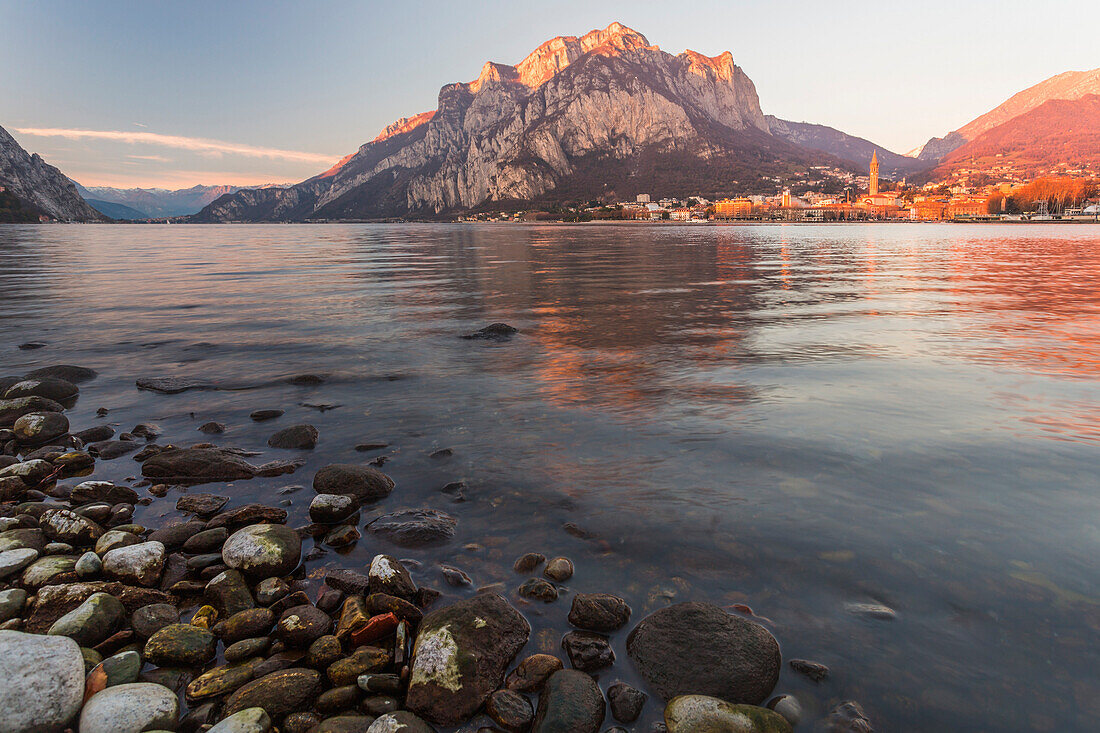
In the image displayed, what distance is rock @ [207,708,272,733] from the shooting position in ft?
13.5

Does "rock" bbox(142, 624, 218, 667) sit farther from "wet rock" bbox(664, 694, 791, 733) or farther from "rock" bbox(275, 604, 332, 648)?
"wet rock" bbox(664, 694, 791, 733)

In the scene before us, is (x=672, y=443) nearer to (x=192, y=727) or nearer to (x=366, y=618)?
(x=366, y=618)

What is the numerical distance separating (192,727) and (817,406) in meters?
12.0

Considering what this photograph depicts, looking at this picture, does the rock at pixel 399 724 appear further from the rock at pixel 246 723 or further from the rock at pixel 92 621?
the rock at pixel 92 621

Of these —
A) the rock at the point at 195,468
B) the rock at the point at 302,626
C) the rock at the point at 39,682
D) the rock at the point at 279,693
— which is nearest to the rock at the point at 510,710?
the rock at the point at 279,693

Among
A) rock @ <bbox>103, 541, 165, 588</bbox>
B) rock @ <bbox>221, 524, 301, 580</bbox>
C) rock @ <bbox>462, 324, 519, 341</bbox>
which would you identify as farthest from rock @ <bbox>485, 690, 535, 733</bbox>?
rock @ <bbox>462, 324, 519, 341</bbox>

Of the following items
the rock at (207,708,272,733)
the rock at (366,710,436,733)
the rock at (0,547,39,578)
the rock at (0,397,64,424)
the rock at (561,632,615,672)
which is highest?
the rock at (0,397,64,424)

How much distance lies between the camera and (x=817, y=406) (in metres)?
12.2

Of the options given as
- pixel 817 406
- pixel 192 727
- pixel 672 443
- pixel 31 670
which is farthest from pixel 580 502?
pixel 817 406

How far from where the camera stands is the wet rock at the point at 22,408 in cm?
1165

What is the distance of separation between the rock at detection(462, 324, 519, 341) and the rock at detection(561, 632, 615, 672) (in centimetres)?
1527

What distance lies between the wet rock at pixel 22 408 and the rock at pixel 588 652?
13.1 metres

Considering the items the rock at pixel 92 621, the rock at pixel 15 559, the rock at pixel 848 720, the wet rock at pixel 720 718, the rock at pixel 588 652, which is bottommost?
the rock at pixel 848 720

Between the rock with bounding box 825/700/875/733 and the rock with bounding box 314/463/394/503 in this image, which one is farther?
the rock with bounding box 314/463/394/503
